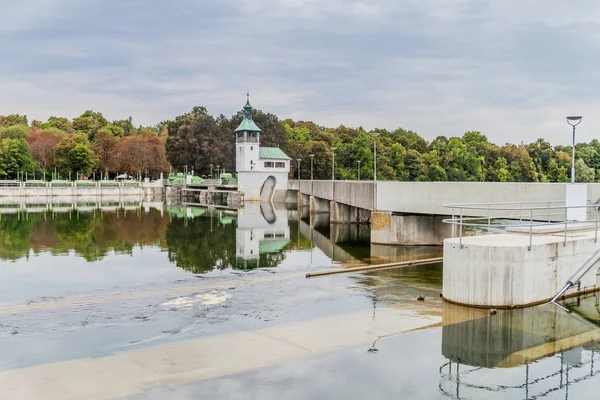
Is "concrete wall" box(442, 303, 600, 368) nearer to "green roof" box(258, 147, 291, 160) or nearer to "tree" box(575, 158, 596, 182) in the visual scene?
"green roof" box(258, 147, 291, 160)

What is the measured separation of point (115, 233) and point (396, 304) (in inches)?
1227

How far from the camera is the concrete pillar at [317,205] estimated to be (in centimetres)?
6950

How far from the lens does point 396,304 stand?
20000 millimetres

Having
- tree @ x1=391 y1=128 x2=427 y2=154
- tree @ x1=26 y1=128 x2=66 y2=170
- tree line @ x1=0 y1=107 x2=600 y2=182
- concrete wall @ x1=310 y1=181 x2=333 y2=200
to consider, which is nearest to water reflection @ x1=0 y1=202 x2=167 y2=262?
concrete wall @ x1=310 y1=181 x2=333 y2=200

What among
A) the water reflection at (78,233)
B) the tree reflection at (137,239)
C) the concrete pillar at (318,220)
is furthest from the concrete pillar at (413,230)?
the concrete pillar at (318,220)

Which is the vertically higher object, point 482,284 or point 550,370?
point 482,284

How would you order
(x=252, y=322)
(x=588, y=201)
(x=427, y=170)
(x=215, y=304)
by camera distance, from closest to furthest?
(x=252, y=322), (x=215, y=304), (x=588, y=201), (x=427, y=170)

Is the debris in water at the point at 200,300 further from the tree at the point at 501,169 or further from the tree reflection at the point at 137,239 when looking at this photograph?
the tree at the point at 501,169

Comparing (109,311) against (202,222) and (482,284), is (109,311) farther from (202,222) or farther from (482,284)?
(202,222)

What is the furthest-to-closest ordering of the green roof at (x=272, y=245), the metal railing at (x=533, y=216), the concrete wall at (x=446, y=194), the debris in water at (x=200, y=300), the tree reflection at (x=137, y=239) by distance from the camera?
the green roof at (x=272, y=245)
the tree reflection at (x=137, y=239)
the concrete wall at (x=446, y=194)
the metal railing at (x=533, y=216)
the debris in water at (x=200, y=300)

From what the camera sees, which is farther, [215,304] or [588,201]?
[588,201]

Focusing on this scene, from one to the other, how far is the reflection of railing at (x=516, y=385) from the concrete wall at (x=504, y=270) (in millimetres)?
3830

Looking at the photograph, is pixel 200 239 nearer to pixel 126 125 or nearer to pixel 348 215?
pixel 348 215

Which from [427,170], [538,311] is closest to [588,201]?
[538,311]
